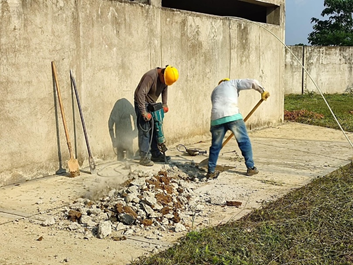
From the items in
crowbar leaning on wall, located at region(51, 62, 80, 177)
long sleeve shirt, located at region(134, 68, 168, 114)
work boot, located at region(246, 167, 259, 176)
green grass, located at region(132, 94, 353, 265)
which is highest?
long sleeve shirt, located at region(134, 68, 168, 114)

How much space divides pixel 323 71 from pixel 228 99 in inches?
667

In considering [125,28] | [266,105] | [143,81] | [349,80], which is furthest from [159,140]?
[349,80]

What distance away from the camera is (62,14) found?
7.52m

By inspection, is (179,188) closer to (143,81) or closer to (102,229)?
(102,229)

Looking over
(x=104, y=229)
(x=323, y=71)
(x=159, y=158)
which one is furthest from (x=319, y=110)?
(x=104, y=229)

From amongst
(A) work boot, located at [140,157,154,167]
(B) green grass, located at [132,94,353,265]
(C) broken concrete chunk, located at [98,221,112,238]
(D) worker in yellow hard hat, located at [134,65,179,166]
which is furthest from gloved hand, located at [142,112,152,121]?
(C) broken concrete chunk, located at [98,221,112,238]

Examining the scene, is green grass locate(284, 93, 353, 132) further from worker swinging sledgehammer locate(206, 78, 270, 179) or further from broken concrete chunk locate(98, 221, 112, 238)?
broken concrete chunk locate(98, 221, 112, 238)

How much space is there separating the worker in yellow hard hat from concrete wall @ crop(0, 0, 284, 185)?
538 millimetres

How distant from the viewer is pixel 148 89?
27.0ft

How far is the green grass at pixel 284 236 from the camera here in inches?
167

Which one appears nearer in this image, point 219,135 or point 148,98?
point 219,135

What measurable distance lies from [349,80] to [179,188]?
18971 mm

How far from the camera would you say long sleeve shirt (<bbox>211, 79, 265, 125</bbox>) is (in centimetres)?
725

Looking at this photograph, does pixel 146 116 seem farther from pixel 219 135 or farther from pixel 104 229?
pixel 104 229
